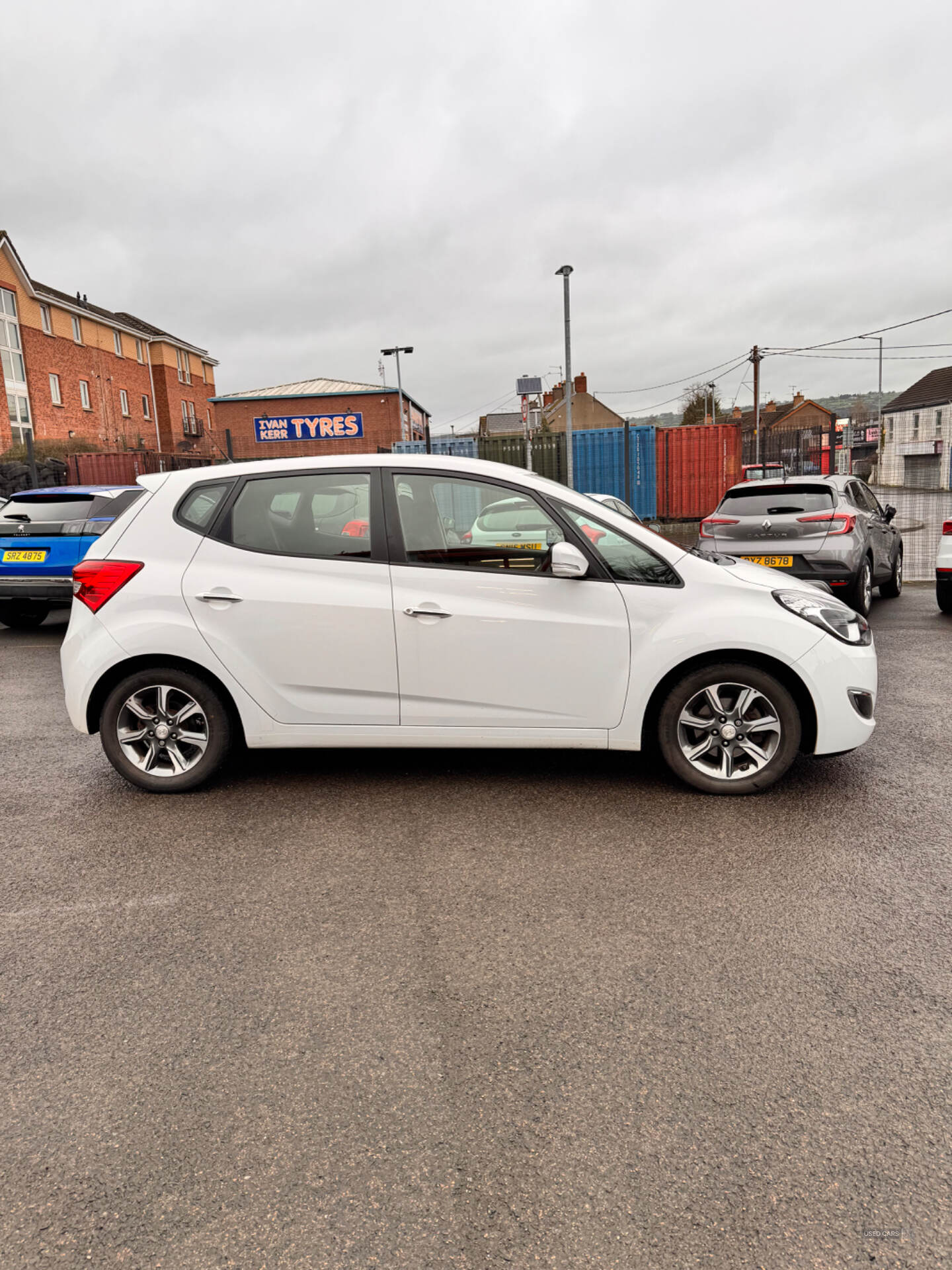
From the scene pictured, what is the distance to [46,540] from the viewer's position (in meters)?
9.15

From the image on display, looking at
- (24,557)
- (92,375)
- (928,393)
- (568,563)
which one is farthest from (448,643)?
(928,393)

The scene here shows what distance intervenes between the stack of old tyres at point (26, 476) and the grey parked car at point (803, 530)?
1813 centimetres

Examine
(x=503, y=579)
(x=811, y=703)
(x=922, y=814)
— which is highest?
(x=503, y=579)

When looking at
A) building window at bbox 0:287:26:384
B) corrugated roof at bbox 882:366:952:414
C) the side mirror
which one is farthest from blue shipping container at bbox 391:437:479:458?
corrugated roof at bbox 882:366:952:414

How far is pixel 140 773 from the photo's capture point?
14.5 ft

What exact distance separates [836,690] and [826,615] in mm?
385

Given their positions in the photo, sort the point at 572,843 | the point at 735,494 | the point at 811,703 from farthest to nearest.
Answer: the point at 735,494
the point at 811,703
the point at 572,843

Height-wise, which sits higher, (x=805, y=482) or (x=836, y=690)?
(x=805, y=482)

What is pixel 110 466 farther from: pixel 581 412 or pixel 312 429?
pixel 581 412

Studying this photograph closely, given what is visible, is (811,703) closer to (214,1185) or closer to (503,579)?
(503,579)

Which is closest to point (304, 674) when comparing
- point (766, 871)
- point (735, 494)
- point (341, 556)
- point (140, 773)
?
point (341, 556)

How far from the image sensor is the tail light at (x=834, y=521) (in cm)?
876

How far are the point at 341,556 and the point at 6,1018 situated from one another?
242 cm

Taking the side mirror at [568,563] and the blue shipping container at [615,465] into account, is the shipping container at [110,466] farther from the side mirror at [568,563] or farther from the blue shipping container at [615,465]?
the side mirror at [568,563]
